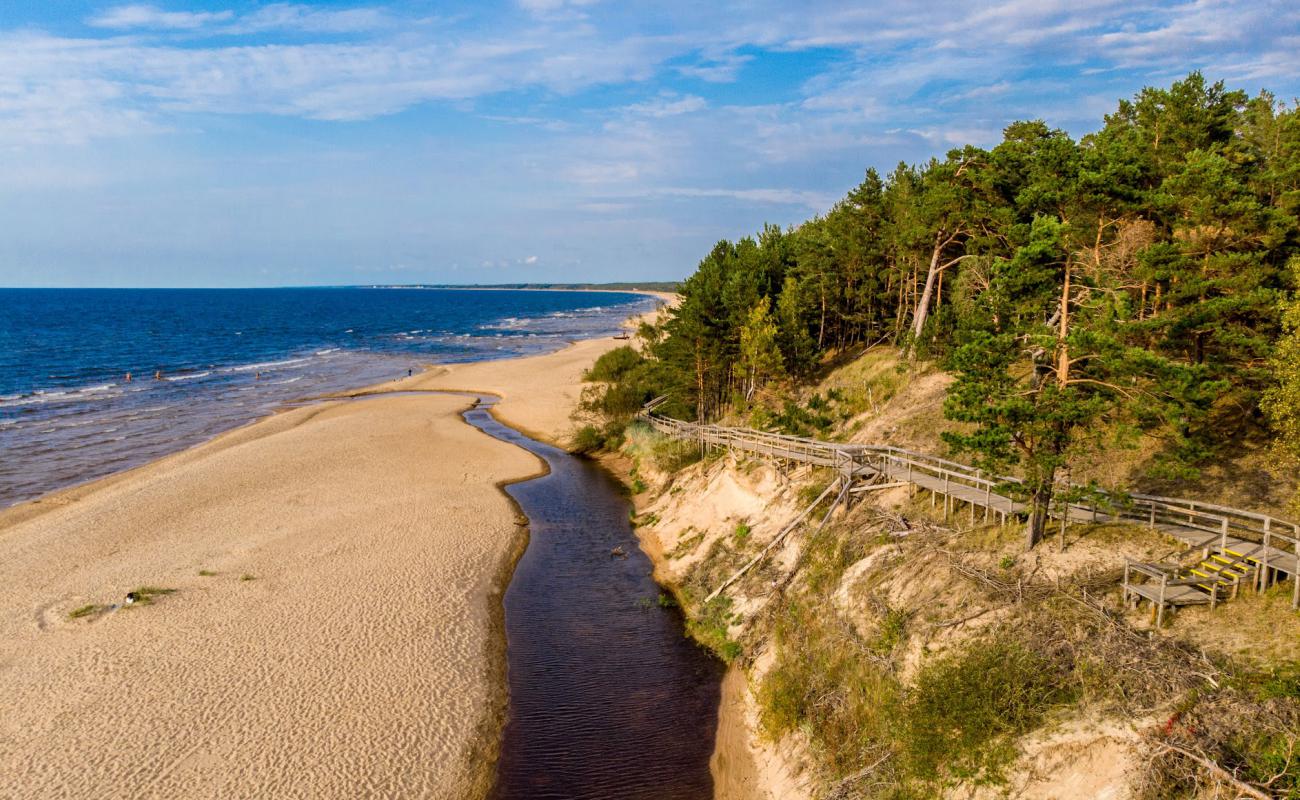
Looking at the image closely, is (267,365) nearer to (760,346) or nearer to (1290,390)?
(760,346)

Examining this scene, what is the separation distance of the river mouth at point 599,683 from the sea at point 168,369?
102ft

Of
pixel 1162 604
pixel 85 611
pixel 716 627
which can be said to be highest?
pixel 1162 604

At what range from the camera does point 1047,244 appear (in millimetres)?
15141

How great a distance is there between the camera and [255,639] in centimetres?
2148

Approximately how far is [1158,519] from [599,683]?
632 inches

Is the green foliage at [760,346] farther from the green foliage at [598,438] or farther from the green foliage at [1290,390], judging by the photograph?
the green foliage at [1290,390]

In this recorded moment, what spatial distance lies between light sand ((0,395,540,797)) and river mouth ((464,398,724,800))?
1073 millimetres

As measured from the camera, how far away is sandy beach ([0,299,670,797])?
653 inches

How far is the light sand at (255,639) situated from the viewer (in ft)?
54.3

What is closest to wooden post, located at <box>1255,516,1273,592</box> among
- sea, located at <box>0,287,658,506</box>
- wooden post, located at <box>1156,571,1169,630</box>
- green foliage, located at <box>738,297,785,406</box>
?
wooden post, located at <box>1156,571,1169,630</box>

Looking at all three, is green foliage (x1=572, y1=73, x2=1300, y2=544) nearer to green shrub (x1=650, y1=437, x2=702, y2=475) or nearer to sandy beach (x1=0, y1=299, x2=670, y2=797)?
green shrub (x1=650, y1=437, x2=702, y2=475)

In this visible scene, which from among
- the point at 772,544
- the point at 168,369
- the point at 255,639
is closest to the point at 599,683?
the point at 772,544

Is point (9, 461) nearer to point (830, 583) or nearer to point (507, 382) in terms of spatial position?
point (507, 382)

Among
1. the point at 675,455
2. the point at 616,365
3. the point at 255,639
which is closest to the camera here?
the point at 255,639
